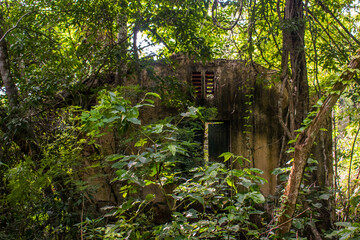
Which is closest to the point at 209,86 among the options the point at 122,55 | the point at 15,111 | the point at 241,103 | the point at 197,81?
the point at 197,81

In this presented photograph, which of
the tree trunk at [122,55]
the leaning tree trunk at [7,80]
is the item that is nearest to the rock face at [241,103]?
the tree trunk at [122,55]

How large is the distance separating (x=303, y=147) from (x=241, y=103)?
3.53 metres

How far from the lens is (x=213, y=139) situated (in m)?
6.12

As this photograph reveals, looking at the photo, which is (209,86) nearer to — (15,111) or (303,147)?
(15,111)

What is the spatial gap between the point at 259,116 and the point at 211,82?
3.80 feet

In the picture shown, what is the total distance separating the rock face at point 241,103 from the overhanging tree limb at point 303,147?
326cm

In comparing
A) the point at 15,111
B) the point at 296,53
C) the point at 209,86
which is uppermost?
the point at 296,53

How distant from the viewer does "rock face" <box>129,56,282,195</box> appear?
5.53 m

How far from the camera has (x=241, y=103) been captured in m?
5.67

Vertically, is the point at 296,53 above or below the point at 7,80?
above

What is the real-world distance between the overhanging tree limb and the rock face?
10.7 ft

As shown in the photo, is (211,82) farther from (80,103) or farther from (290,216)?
(290,216)

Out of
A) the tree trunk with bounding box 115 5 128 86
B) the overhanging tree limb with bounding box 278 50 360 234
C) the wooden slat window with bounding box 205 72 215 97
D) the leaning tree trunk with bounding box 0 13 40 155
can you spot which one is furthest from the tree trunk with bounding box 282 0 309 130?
the leaning tree trunk with bounding box 0 13 40 155

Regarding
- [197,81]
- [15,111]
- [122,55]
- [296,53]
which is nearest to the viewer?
[15,111]
